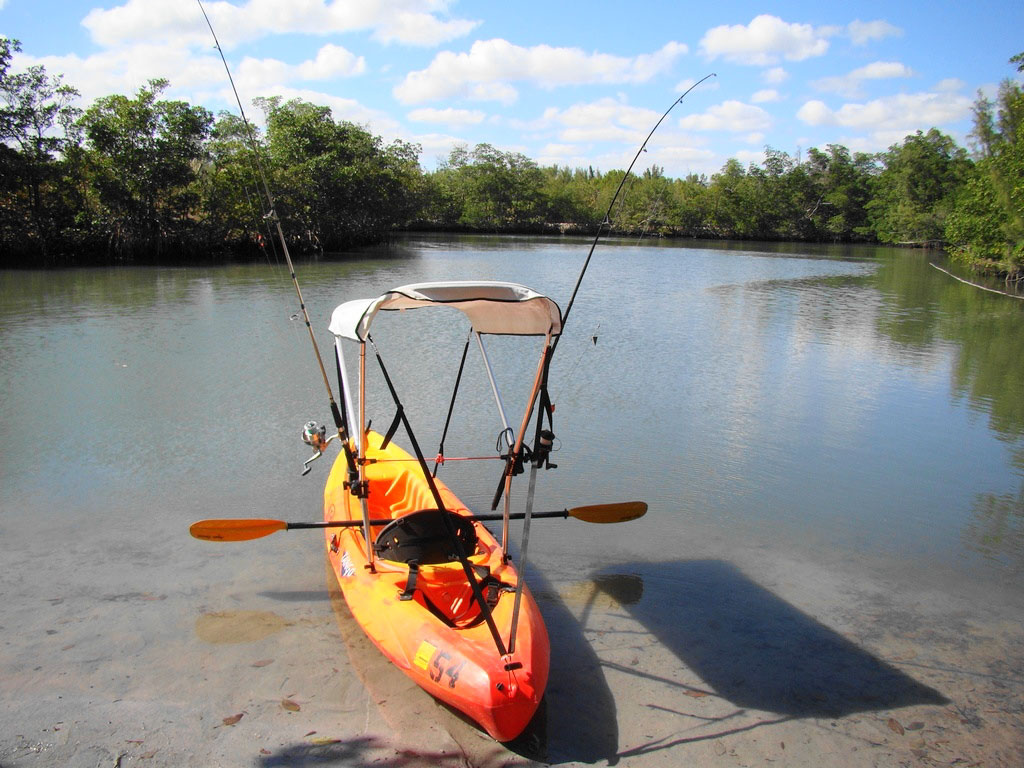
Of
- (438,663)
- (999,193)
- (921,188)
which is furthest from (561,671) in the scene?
(921,188)

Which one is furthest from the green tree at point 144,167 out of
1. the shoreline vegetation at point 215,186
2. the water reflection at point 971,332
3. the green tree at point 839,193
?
Result: the green tree at point 839,193

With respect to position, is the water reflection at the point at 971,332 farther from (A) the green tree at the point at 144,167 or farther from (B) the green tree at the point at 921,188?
(B) the green tree at the point at 921,188

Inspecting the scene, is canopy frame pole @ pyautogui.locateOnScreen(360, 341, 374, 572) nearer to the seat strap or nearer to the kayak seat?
the kayak seat

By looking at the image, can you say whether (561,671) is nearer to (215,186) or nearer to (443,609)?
(443,609)

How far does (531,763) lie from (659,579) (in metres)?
2.04

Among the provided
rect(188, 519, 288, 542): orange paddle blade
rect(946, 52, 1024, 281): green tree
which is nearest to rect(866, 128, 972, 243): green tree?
rect(946, 52, 1024, 281): green tree

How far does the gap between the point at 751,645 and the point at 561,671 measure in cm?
117

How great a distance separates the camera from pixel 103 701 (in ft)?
12.4

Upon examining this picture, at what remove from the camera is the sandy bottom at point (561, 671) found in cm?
354

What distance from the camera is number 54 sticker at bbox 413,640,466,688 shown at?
3447mm

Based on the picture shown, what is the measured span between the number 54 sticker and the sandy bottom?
0.30 m

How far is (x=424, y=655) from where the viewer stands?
11.8 ft

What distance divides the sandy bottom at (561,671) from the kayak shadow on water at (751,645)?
15 mm

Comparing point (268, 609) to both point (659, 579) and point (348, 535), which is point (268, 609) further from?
point (659, 579)
